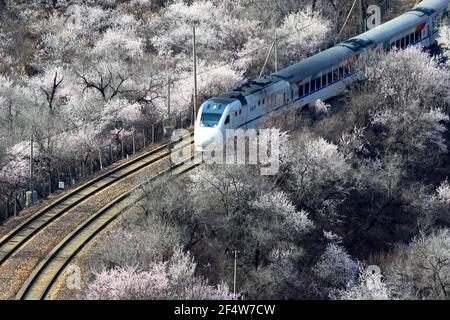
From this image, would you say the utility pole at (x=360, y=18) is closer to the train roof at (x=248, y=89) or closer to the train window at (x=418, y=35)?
the train window at (x=418, y=35)

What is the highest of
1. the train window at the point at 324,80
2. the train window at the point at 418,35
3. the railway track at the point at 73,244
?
the train window at the point at 418,35

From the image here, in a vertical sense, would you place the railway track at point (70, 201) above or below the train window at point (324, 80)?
below

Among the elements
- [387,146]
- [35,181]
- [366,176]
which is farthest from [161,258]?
[387,146]

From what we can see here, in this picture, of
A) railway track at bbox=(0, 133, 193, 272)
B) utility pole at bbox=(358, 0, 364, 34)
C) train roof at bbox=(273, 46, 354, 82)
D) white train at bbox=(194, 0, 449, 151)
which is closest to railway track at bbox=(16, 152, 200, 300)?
railway track at bbox=(0, 133, 193, 272)

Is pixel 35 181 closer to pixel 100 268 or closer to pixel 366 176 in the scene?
pixel 100 268

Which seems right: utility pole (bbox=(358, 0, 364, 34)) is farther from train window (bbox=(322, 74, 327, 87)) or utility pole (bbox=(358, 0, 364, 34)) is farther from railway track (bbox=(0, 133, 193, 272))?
railway track (bbox=(0, 133, 193, 272))

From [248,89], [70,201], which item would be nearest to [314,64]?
[248,89]

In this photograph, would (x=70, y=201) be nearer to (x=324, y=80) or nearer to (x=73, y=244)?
(x=73, y=244)

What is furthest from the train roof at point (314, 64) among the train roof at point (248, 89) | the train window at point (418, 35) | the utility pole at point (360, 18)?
the utility pole at point (360, 18)
